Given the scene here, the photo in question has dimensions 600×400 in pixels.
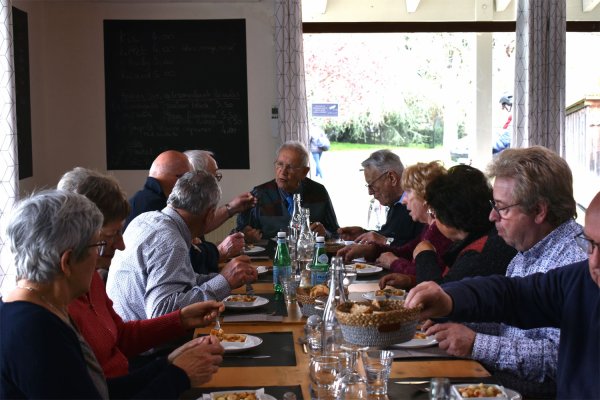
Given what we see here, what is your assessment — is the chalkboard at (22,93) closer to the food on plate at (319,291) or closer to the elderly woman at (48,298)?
the food on plate at (319,291)

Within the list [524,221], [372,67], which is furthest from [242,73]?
[524,221]

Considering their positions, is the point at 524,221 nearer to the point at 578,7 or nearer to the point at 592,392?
the point at 592,392

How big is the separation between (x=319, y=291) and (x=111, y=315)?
2.49ft

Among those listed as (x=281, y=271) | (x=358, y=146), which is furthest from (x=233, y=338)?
(x=358, y=146)

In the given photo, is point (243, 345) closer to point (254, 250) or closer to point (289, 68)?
point (254, 250)

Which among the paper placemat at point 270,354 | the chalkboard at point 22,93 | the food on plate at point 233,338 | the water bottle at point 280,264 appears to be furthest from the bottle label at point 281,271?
the chalkboard at point 22,93

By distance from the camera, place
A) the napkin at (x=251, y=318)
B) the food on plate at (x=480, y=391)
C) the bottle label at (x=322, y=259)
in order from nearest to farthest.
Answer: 1. the food on plate at (x=480, y=391)
2. the napkin at (x=251, y=318)
3. the bottle label at (x=322, y=259)

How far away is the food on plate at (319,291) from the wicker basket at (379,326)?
902 millimetres

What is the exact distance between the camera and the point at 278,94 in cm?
680

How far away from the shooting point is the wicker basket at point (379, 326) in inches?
79.0

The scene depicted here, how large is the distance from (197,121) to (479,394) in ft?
17.0

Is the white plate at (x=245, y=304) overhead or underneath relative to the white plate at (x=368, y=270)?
overhead

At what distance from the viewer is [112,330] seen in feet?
8.93

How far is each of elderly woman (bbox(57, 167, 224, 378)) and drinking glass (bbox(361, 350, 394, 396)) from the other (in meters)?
0.85
